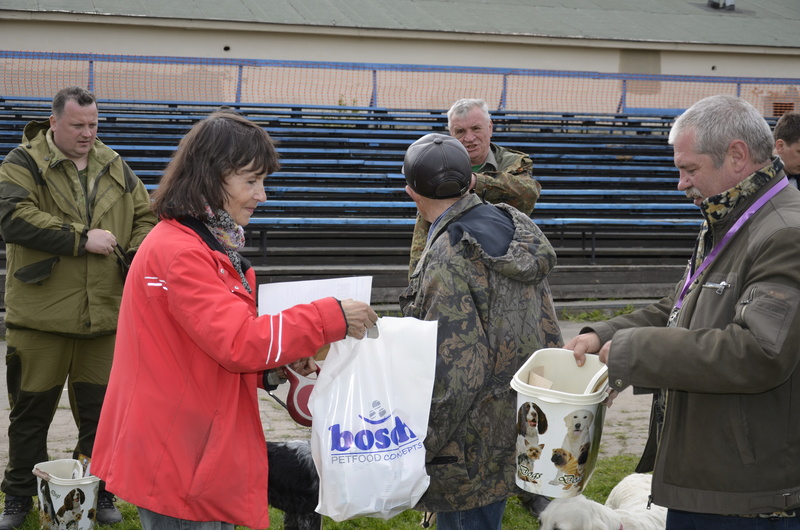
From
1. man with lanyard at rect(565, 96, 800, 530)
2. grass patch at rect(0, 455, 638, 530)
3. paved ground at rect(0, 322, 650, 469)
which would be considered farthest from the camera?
paved ground at rect(0, 322, 650, 469)

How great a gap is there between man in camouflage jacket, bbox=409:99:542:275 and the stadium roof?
39.5ft

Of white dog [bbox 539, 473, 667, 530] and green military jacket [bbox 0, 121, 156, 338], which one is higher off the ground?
green military jacket [bbox 0, 121, 156, 338]

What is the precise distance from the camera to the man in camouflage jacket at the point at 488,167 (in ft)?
13.8

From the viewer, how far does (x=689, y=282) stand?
7.75 feet

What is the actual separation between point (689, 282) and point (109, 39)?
48.7 ft

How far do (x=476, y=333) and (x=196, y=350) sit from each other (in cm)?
81

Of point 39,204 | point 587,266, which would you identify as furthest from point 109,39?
point 39,204

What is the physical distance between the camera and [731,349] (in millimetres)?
1966

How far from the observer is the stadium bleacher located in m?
9.55

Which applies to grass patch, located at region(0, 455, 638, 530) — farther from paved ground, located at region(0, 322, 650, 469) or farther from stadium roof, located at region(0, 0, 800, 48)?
stadium roof, located at region(0, 0, 800, 48)

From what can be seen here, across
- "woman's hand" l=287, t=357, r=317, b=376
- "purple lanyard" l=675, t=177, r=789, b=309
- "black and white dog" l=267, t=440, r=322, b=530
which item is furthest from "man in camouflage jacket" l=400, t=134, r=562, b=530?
"black and white dog" l=267, t=440, r=322, b=530

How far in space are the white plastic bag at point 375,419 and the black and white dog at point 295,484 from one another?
3.36 feet

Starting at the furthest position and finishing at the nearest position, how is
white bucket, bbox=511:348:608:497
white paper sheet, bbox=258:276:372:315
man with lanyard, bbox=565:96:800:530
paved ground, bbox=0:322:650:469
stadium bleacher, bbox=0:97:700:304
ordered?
1. stadium bleacher, bbox=0:97:700:304
2. paved ground, bbox=0:322:650:469
3. white paper sheet, bbox=258:276:372:315
4. white bucket, bbox=511:348:608:497
5. man with lanyard, bbox=565:96:800:530

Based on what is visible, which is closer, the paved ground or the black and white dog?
the black and white dog
